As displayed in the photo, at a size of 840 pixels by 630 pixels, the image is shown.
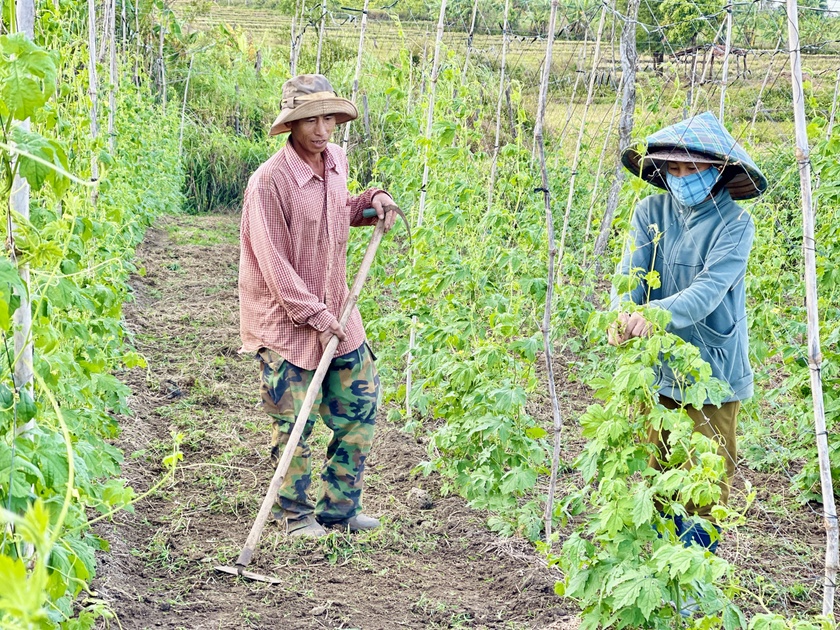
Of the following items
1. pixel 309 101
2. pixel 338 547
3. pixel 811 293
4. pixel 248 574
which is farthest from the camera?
pixel 338 547

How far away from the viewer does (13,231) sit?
7.32 ft

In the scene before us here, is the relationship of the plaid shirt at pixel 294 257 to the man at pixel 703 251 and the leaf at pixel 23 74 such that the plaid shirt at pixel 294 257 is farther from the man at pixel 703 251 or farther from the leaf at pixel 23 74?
the leaf at pixel 23 74

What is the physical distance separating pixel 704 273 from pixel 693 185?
1.07ft

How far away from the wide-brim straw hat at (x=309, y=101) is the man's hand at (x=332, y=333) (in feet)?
2.87

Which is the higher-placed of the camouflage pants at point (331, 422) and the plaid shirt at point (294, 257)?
the plaid shirt at point (294, 257)

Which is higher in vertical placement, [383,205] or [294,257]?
[383,205]

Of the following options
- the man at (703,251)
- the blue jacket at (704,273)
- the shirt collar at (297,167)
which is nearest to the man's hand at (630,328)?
the man at (703,251)

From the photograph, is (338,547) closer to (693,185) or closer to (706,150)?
(693,185)

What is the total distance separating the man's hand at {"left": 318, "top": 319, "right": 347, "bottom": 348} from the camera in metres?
3.84

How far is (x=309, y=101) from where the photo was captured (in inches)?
147

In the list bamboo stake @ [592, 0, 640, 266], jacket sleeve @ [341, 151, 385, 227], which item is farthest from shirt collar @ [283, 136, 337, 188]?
bamboo stake @ [592, 0, 640, 266]

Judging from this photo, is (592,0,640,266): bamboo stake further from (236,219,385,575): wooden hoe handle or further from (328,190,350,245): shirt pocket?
(236,219,385,575): wooden hoe handle

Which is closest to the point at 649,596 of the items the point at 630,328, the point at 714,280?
the point at 630,328

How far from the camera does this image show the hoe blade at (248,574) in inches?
142
